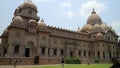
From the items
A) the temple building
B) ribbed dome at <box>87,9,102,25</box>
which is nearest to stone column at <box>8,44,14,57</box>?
the temple building

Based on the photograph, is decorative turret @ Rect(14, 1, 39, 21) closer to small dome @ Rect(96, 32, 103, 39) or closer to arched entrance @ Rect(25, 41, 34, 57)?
arched entrance @ Rect(25, 41, 34, 57)

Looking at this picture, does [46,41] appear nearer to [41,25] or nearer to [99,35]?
[41,25]

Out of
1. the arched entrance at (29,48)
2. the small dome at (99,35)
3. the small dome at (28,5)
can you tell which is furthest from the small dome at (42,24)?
the small dome at (99,35)

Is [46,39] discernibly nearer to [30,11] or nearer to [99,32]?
[30,11]

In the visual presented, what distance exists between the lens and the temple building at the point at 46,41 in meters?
36.2

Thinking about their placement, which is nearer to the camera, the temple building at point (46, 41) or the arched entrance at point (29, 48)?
the temple building at point (46, 41)

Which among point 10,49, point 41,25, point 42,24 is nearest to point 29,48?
point 10,49

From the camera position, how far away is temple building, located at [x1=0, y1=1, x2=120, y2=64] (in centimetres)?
3622

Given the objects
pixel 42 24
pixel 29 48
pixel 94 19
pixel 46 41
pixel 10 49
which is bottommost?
pixel 10 49

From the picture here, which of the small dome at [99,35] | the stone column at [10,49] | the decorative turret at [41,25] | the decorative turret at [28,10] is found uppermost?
the decorative turret at [28,10]

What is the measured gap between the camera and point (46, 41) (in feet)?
137

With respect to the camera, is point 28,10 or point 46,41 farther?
point 28,10

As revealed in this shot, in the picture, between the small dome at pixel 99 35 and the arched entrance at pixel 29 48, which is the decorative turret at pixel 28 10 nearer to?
the arched entrance at pixel 29 48

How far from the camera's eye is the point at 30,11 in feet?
141
